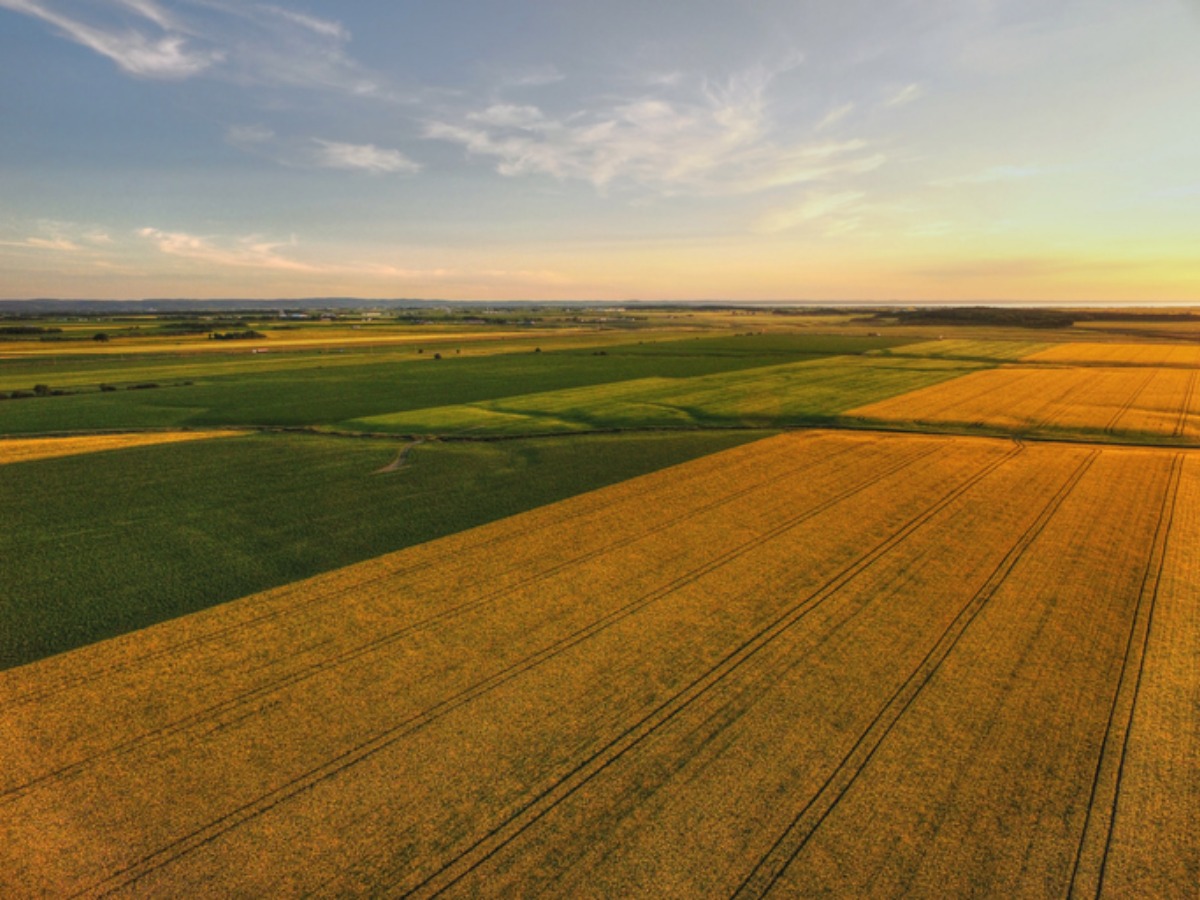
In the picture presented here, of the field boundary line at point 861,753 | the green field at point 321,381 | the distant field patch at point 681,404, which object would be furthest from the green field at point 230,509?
the field boundary line at point 861,753

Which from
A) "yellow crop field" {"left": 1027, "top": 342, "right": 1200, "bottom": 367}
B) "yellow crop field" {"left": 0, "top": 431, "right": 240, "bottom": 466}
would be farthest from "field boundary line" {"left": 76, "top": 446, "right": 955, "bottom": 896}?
"yellow crop field" {"left": 1027, "top": 342, "right": 1200, "bottom": 367}

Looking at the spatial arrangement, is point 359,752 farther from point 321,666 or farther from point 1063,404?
point 1063,404

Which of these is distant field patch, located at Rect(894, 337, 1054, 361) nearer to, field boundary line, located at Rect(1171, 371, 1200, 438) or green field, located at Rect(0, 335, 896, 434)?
green field, located at Rect(0, 335, 896, 434)

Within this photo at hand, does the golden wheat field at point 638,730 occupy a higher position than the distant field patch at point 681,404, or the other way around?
the distant field patch at point 681,404

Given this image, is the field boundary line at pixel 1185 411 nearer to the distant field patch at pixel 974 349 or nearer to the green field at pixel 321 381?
the distant field patch at pixel 974 349

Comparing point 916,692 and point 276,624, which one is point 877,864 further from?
point 276,624

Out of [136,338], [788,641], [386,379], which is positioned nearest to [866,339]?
[386,379]

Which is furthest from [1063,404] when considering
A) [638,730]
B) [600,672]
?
[638,730]
